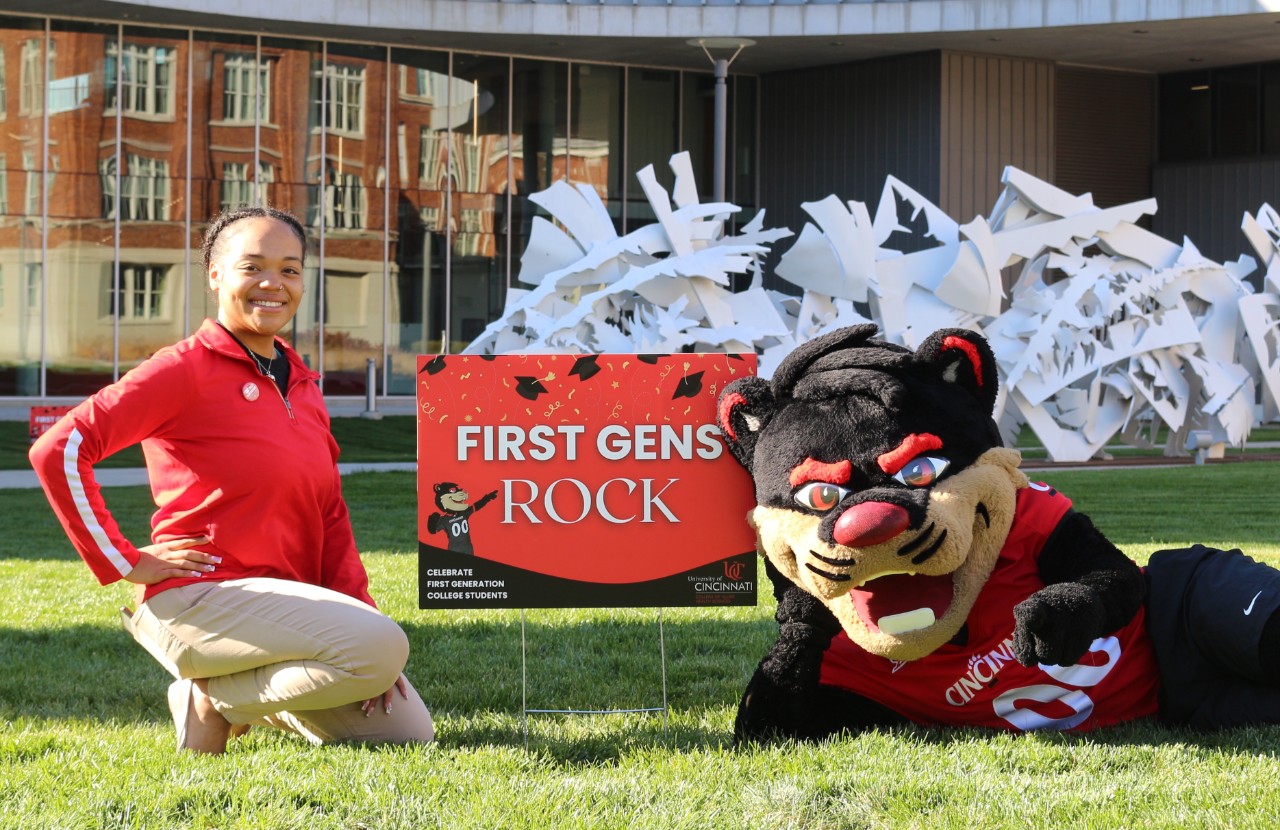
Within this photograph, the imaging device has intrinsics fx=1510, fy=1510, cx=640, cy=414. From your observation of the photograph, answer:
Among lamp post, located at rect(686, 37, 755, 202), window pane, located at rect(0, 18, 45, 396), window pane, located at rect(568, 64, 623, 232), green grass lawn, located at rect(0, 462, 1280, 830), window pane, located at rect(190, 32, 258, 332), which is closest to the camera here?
green grass lawn, located at rect(0, 462, 1280, 830)

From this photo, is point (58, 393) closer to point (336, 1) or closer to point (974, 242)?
point (336, 1)

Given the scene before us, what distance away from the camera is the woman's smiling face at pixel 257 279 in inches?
160

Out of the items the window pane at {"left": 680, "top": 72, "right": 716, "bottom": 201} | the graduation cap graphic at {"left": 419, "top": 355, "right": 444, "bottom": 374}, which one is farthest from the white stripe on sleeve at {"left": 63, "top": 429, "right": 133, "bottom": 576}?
the window pane at {"left": 680, "top": 72, "right": 716, "bottom": 201}

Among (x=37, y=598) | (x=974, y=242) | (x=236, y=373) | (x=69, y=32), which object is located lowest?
(x=37, y=598)

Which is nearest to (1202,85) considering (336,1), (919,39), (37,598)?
(919,39)

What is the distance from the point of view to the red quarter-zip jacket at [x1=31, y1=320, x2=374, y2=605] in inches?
143

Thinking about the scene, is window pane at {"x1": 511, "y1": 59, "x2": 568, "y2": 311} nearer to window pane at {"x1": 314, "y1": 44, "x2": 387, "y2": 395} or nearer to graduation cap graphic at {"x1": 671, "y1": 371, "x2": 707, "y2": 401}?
window pane at {"x1": 314, "y1": 44, "x2": 387, "y2": 395}

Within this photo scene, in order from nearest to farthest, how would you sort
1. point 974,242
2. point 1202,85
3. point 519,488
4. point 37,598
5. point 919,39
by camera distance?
1. point 519,488
2. point 37,598
3. point 974,242
4. point 919,39
5. point 1202,85

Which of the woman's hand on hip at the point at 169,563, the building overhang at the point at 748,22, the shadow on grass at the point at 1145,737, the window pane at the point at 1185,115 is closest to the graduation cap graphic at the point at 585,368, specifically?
the woman's hand on hip at the point at 169,563

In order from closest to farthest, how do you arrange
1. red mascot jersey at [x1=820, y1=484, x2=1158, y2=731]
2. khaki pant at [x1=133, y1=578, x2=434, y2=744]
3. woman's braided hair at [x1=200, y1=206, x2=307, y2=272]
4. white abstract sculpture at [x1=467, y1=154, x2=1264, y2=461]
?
khaki pant at [x1=133, y1=578, x2=434, y2=744] → red mascot jersey at [x1=820, y1=484, x2=1158, y2=731] → woman's braided hair at [x1=200, y1=206, x2=307, y2=272] → white abstract sculpture at [x1=467, y1=154, x2=1264, y2=461]

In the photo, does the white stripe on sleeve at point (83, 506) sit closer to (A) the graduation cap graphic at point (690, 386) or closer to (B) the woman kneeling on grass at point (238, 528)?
(B) the woman kneeling on grass at point (238, 528)

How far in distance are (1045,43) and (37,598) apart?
2216 cm

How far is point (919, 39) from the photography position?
25.2m

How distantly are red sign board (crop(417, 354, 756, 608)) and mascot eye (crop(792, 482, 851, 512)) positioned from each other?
19.0 inches
